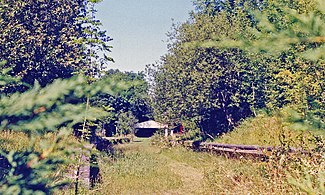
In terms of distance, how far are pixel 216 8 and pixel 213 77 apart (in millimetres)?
15451

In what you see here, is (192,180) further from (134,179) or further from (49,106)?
(49,106)

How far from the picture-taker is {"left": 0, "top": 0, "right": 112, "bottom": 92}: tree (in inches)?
599

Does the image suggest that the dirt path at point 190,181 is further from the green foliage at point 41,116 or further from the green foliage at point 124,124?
the green foliage at point 124,124

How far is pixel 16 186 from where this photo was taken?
1297 mm

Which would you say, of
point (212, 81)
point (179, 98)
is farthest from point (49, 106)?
point (179, 98)

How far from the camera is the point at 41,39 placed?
16.1 m

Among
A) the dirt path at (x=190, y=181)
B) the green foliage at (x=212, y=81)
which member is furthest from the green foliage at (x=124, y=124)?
the dirt path at (x=190, y=181)

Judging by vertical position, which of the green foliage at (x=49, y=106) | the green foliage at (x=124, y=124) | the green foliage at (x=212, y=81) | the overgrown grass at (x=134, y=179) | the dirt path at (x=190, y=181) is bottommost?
the dirt path at (x=190, y=181)

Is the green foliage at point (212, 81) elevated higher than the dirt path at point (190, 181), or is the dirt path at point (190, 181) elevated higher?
the green foliage at point (212, 81)

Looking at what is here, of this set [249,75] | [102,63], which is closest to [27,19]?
[102,63]

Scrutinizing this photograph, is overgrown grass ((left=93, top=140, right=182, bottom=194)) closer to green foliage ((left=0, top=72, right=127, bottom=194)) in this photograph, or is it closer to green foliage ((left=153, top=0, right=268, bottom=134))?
green foliage ((left=0, top=72, right=127, bottom=194))

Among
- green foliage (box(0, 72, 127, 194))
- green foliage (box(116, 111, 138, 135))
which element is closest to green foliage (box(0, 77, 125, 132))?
green foliage (box(0, 72, 127, 194))

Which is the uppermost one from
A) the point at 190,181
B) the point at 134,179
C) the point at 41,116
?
the point at 41,116

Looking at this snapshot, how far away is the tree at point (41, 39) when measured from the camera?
15219mm
